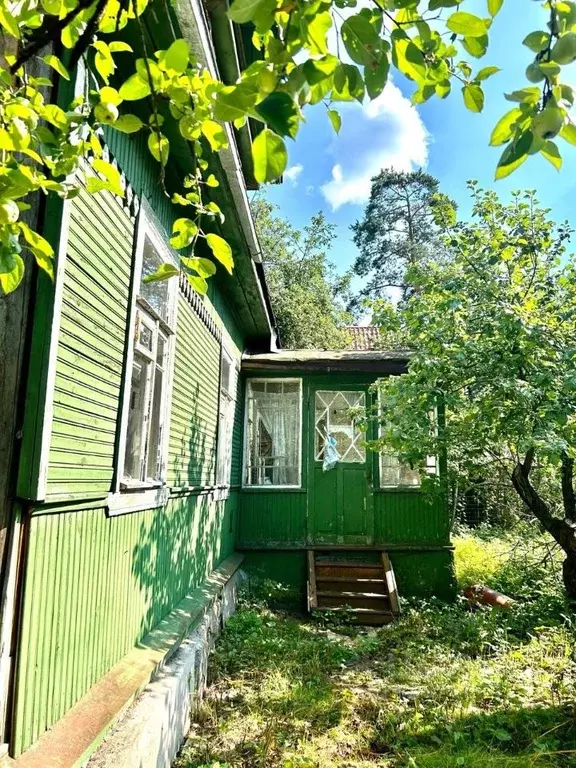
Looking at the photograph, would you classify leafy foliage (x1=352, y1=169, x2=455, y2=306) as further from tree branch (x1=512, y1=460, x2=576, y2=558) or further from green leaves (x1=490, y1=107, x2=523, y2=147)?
green leaves (x1=490, y1=107, x2=523, y2=147)

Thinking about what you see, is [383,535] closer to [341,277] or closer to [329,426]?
[329,426]

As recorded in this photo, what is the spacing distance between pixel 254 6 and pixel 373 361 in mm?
6860

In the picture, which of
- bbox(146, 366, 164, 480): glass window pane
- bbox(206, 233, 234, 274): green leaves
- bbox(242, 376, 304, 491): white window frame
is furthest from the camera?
bbox(242, 376, 304, 491): white window frame

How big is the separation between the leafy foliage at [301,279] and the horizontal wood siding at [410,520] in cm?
1155

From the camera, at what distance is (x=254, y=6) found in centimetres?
72

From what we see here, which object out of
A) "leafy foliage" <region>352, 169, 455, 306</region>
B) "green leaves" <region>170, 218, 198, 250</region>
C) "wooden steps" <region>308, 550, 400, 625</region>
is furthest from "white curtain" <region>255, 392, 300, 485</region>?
"leafy foliage" <region>352, 169, 455, 306</region>

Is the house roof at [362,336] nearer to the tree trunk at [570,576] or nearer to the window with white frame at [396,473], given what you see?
the window with white frame at [396,473]

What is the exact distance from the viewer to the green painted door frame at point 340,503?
735cm

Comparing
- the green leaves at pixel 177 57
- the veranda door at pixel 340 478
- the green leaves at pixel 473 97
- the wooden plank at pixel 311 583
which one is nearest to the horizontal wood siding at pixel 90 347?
the green leaves at pixel 177 57

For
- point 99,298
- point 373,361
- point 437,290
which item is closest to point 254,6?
point 99,298

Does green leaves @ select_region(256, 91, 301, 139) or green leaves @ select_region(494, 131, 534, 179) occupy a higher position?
green leaves @ select_region(256, 91, 301, 139)

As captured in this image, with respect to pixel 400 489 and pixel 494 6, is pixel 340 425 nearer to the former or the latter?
pixel 400 489

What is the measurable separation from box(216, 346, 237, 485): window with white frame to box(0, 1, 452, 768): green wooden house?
1.7 inches

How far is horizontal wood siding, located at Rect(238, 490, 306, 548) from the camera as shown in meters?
7.41
